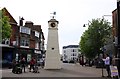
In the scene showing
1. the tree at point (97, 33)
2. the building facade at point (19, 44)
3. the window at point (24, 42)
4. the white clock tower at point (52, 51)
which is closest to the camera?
the white clock tower at point (52, 51)

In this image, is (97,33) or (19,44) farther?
(19,44)

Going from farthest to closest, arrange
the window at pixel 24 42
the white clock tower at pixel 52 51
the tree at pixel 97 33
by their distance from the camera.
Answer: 1. the window at pixel 24 42
2. the tree at pixel 97 33
3. the white clock tower at pixel 52 51

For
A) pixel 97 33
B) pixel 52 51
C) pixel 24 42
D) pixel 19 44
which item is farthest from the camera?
pixel 24 42

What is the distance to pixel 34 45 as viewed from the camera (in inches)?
3238

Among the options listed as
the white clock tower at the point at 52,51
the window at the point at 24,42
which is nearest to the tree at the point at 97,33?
the white clock tower at the point at 52,51

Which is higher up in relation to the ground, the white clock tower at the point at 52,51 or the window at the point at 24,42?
the window at the point at 24,42

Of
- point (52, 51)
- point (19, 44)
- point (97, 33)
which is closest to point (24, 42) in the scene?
point (19, 44)

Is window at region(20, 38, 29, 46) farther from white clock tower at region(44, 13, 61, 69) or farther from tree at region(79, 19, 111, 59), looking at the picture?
white clock tower at region(44, 13, 61, 69)

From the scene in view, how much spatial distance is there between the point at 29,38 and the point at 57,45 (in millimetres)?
34828

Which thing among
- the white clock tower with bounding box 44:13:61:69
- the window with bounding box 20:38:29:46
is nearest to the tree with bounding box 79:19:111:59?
the white clock tower with bounding box 44:13:61:69

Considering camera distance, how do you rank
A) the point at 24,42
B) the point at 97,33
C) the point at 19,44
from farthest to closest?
1. the point at 24,42
2. the point at 19,44
3. the point at 97,33

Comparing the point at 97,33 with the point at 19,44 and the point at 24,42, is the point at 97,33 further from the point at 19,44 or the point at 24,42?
the point at 24,42

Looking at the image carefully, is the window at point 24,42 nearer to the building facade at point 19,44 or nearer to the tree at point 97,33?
the building facade at point 19,44

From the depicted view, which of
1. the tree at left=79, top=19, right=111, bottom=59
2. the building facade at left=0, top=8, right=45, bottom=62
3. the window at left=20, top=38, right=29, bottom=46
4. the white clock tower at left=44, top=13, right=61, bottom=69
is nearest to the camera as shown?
the white clock tower at left=44, top=13, right=61, bottom=69
